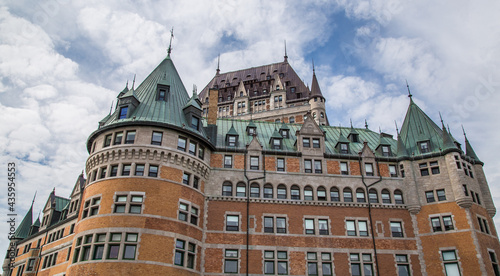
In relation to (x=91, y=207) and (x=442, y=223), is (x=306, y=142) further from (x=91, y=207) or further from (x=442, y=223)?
(x=91, y=207)

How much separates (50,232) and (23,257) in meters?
8.78

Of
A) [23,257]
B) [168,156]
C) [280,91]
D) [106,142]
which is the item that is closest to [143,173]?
[168,156]

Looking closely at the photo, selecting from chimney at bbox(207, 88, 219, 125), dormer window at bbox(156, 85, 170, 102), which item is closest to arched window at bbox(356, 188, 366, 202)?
chimney at bbox(207, 88, 219, 125)

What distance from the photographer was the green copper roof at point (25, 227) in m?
60.4

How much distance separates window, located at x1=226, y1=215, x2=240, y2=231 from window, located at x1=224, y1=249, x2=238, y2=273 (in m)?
2.09

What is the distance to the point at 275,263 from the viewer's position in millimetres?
36406

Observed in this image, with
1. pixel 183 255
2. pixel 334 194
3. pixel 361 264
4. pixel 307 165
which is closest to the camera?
pixel 183 255

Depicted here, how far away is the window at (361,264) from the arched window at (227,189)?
509 inches

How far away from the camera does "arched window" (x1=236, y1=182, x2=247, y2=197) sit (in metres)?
39.7

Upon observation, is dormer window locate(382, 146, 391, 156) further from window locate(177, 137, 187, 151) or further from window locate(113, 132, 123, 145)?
window locate(113, 132, 123, 145)

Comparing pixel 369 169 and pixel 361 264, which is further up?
pixel 369 169

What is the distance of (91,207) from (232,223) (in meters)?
12.7

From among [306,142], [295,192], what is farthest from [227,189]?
[306,142]

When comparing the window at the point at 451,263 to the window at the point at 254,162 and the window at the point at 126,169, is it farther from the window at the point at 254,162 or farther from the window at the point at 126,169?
the window at the point at 126,169
